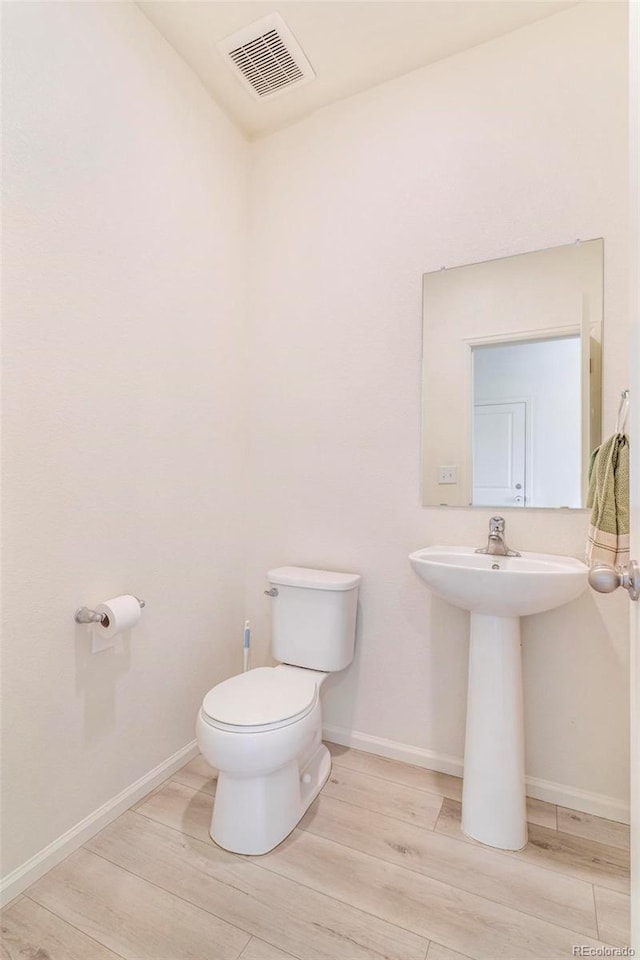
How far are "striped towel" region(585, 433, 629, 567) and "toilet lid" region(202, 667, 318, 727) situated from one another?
98 centimetres

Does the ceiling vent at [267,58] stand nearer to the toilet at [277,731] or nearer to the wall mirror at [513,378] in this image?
the wall mirror at [513,378]

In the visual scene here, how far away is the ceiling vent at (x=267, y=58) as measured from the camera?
166 centimetres

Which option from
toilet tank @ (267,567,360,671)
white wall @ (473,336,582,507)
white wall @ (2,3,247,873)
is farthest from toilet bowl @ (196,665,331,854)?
white wall @ (473,336,582,507)

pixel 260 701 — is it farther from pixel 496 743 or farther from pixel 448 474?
pixel 448 474

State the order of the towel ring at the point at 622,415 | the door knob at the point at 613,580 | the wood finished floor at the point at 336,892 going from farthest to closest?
the towel ring at the point at 622,415, the wood finished floor at the point at 336,892, the door knob at the point at 613,580

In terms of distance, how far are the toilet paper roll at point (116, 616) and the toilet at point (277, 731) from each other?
0.34 metres

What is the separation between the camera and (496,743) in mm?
1431

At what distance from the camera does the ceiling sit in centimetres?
159

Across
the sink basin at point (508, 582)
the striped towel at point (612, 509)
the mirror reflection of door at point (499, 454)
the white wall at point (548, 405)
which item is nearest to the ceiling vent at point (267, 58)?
the white wall at point (548, 405)

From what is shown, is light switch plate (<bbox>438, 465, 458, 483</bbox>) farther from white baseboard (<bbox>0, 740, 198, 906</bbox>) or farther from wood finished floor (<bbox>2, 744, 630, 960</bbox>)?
white baseboard (<bbox>0, 740, 198, 906</bbox>)

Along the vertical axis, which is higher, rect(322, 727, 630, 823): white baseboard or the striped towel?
the striped towel

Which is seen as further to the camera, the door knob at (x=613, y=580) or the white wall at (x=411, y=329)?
the white wall at (x=411, y=329)

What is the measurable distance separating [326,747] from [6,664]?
125cm

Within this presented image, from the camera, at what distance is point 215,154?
196 cm
